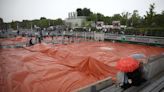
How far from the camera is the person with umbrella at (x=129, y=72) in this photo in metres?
3.98

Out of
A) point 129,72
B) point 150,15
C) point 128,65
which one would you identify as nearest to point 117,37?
point 150,15

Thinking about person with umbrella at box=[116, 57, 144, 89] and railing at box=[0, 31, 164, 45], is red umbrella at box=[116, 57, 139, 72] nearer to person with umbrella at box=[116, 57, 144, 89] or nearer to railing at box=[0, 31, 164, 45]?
person with umbrella at box=[116, 57, 144, 89]

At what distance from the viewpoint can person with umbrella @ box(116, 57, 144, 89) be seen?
3.98 metres

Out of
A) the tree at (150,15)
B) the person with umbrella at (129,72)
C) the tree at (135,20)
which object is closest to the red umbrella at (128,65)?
the person with umbrella at (129,72)

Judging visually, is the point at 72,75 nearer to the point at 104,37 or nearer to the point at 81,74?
the point at 81,74

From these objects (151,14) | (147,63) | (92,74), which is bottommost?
(92,74)

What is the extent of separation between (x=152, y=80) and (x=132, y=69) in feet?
4.42

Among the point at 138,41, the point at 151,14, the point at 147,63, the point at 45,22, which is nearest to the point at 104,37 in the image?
the point at 138,41

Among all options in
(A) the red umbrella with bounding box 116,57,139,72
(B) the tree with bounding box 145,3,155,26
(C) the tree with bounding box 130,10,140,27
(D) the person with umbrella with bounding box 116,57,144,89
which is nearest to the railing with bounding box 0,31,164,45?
(B) the tree with bounding box 145,3,155,26

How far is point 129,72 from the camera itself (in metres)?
4.13

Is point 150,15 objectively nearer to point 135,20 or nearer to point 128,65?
point 135,20

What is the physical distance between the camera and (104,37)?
21312mm

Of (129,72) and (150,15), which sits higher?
(150,15)

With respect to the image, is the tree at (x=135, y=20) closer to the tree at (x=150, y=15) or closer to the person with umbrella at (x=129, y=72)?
Answer: the tree at (x=150, y=15)
